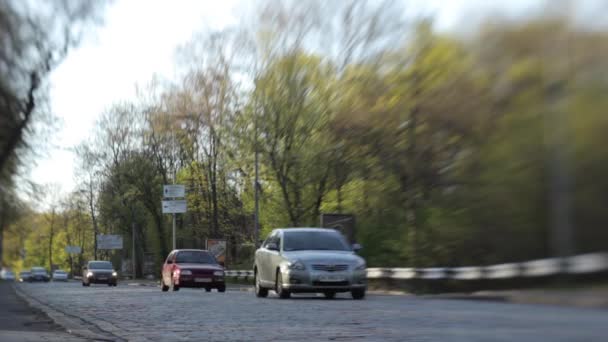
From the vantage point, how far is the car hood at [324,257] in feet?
60.4

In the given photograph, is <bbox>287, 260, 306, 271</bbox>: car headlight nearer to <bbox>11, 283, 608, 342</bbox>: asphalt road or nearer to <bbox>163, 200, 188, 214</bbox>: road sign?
<bbox>11, 283, 608, 342</bbox>: asphalt road

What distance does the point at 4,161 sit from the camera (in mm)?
16031

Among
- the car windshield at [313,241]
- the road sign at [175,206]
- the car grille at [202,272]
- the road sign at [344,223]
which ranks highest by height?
the road sign at [175,206]

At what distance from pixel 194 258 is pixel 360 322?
20544mm

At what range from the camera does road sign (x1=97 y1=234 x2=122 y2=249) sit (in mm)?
92562

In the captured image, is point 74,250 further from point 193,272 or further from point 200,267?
point 193,272

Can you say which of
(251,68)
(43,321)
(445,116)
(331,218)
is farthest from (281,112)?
(445,116)

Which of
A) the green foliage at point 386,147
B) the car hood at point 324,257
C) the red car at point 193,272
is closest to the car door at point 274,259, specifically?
the car hood at point 324,257

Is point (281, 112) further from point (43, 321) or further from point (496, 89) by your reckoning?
point (496, 89)

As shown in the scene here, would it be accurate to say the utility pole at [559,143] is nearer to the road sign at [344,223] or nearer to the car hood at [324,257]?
the car hood at [324,257]

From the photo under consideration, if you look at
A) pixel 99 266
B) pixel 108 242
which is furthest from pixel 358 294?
pixel 108 242

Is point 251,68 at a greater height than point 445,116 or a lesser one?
greater

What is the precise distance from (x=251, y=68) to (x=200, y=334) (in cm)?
2725

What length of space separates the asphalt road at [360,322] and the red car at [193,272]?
1323 centimetres
